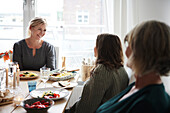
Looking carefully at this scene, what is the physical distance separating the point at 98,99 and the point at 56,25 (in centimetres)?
210

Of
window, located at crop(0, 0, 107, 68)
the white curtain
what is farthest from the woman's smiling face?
the white curtain

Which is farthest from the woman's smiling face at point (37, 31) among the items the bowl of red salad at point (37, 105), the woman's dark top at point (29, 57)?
the bowl of red salad at point (37, 105)

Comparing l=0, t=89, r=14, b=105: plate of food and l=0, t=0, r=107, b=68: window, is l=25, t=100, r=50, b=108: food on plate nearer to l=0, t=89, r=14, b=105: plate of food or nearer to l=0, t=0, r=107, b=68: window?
l=0, t=89, r=14, b=105: plate of food

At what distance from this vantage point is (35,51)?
9.96ft

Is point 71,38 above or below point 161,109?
above

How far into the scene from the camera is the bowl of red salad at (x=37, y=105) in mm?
1371

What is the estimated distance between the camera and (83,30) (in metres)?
3.64

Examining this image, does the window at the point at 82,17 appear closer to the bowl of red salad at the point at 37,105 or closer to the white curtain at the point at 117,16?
the white curtain at the point at 117,16

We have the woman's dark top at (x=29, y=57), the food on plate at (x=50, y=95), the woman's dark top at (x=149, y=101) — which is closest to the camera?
the woman's dark top at (x=149, y=101)

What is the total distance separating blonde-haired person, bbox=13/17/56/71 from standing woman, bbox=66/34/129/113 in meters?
1.28

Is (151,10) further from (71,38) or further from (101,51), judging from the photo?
(101,51)

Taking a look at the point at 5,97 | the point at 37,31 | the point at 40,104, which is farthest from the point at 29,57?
the point at 40,104

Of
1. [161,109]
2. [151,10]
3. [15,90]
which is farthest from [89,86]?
[151,10]

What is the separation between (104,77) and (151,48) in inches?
33.0
